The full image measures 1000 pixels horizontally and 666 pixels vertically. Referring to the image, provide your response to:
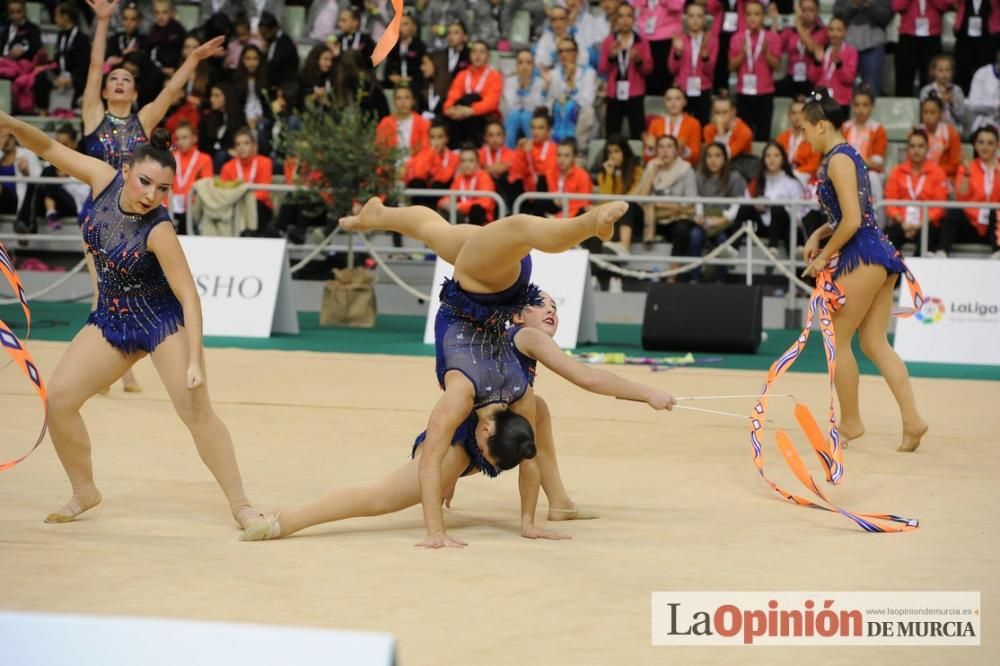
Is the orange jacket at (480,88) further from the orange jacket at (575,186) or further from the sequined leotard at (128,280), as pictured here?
the sequined leotard at (128,280)

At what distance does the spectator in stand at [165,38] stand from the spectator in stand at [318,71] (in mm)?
1670

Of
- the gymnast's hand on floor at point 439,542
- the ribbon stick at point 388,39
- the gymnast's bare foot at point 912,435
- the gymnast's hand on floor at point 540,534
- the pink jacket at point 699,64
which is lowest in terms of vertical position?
the gymnast's bare foot at point 912,435

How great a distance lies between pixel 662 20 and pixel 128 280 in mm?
10252

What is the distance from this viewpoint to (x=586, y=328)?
11594 mm

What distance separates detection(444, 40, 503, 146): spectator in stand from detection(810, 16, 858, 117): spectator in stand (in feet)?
11.0

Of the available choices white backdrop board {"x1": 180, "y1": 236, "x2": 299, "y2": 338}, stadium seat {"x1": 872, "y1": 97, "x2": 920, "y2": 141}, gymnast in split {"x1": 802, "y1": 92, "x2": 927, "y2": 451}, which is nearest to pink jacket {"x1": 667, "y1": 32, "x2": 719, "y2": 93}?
stadium seat {"x1": 872, "y1": 97, "x2": 920, "y2": 141}

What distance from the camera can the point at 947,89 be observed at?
45.2 feet

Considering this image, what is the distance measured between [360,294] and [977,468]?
7.21 meters

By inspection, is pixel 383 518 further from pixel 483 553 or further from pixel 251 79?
pixel 251 79

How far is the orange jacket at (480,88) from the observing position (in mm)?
14180

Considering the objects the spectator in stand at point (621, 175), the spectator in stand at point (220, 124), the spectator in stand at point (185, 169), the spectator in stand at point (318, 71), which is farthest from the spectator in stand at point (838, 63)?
the spectator in stand at point (185, 169)

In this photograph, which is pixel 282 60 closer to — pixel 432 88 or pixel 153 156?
pixel 432 88

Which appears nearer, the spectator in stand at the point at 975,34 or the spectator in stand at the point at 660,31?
the spectator in stand at the point at 975,34

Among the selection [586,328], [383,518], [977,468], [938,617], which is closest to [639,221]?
[586,328]
